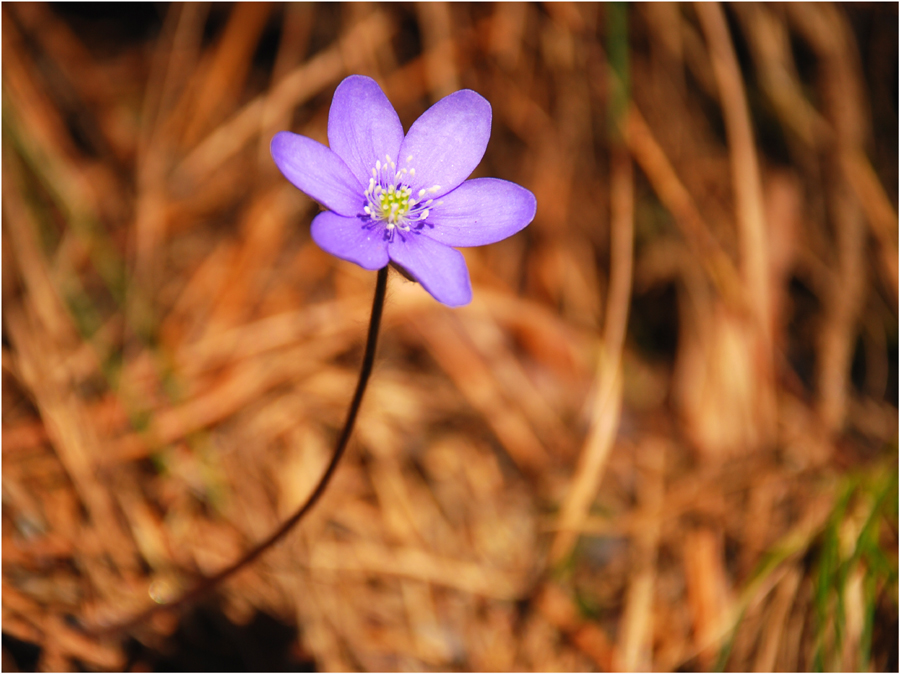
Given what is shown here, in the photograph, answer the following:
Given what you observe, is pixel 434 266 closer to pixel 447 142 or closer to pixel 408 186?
pixel 408 186

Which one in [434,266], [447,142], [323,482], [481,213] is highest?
[447,142]

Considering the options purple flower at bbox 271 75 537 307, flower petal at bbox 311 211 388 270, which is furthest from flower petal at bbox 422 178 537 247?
flower petal at bbox 311 211 388 270

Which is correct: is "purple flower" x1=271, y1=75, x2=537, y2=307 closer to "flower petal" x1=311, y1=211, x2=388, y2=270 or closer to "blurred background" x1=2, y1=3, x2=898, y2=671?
"flower petal" x1=311, y1=211, x2=388, y2=270

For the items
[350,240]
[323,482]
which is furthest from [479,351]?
[350,240]

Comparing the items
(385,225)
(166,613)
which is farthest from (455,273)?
(166,613)

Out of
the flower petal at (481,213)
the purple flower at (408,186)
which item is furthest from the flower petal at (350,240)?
the flower petal at (481,213)

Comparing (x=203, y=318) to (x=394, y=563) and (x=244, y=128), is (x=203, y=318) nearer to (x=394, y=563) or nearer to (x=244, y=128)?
(x=244, y=128)
